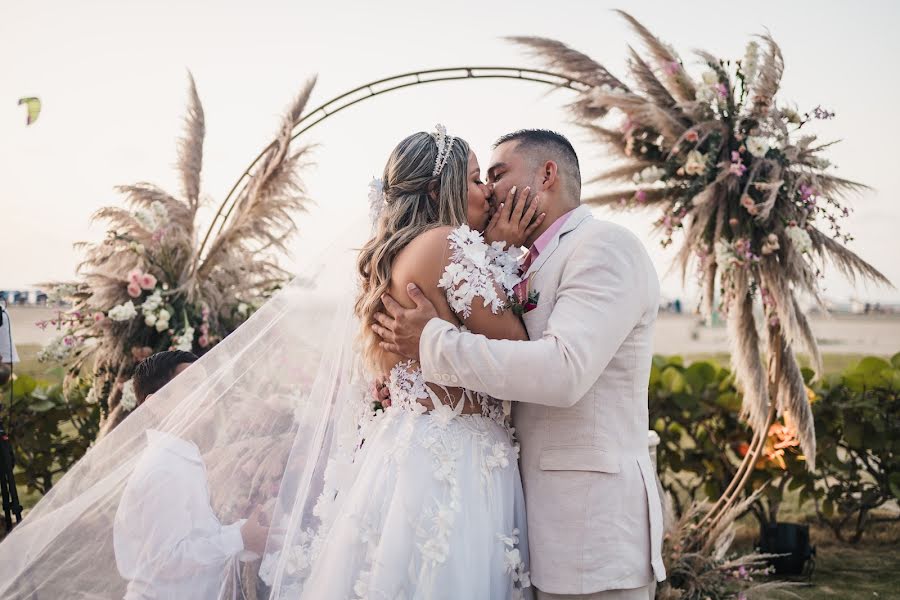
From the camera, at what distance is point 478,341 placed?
236 cm

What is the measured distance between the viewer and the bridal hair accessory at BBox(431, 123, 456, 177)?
276 centimetres

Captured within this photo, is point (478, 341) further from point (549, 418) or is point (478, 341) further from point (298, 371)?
point (298, 371)

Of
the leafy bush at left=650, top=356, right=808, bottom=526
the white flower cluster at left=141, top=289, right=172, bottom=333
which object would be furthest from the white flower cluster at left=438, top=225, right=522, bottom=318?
the leafy bush at left=650, top=356, right=808, bottom=526

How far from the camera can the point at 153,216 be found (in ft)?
17.6

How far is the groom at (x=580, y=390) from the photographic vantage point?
232cm

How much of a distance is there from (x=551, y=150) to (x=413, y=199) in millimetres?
621

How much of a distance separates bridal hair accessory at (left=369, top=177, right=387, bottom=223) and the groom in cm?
50

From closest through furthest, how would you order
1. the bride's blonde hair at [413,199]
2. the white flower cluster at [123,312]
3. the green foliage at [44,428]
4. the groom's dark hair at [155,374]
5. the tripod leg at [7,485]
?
1. the bride's blonde hair at [413,199]
2. the groom's dark hair at [155,374]
3. the tripod leg at [7,485]
4. the white flower cluster at [123,312]
5. the green foliage at [44,428]

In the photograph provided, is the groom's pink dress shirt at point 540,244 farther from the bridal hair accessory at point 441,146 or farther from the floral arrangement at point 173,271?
the floral arrangement at point 173,271

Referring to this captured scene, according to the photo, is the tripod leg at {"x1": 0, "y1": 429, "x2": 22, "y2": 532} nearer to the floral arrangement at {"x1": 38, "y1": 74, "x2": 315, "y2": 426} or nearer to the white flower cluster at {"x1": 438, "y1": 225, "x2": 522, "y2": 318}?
the floral arrangement at {"x1": 38, "y1": 74, "x2": 315, "y2": 426}

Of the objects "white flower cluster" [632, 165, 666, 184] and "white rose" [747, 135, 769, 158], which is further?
"white flower cluster" [632, 165, 666, 184]

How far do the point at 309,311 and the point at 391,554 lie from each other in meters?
1.17

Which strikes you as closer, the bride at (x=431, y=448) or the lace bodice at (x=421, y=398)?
the bride at (x=431, y=448)

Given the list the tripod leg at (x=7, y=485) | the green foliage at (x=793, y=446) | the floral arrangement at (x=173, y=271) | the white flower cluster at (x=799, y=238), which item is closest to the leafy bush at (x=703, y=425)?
the green foliage at (x=793, y=446)
